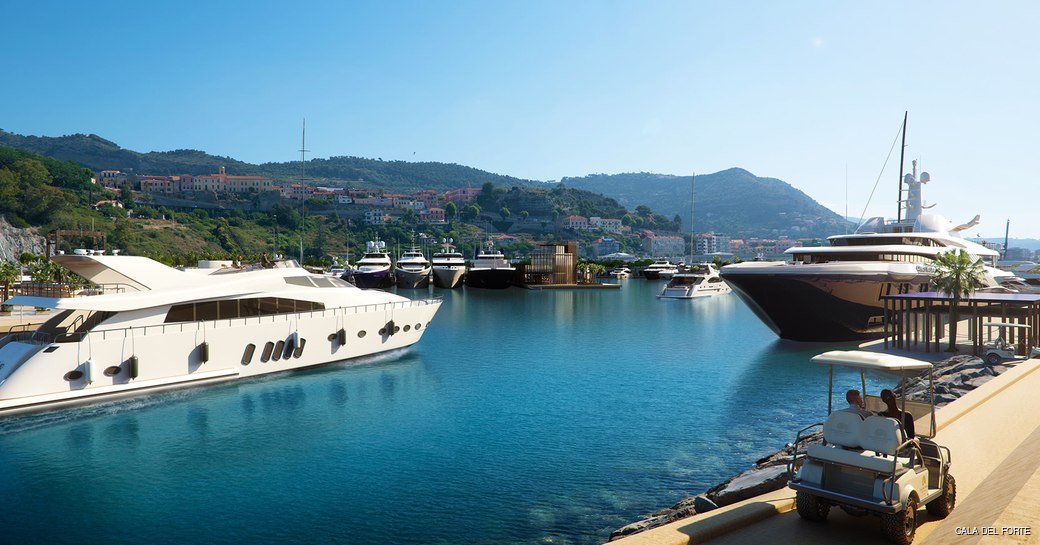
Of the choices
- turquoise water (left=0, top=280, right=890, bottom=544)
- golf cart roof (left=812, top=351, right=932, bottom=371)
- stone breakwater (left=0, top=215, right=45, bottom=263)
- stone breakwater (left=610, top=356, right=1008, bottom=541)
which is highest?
stone breakwater (left=0, top=215, right=45, bottom=263)

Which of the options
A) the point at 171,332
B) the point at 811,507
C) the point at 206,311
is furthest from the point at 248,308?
the point at 811,507

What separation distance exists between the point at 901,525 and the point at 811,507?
1103 mm

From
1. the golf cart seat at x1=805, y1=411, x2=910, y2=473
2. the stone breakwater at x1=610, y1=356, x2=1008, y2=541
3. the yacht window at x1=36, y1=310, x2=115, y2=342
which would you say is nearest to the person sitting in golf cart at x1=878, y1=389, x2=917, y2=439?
the golf cart seat at x1=805, y1=411, x2=910, y2=473

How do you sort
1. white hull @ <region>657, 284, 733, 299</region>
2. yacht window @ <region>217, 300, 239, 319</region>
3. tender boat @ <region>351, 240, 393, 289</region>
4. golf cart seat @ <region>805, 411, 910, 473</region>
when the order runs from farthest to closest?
tender boat @ <region>351, 240, 393, 289</region> < white hull @ <region>657, 284, 733, 299</region> < yacht window @ <region>217, 300, 239, 319</region> < golf cart seat @ <region>805, 411, 910, 473</region>

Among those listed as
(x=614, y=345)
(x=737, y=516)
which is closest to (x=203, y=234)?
(x=614, y=345)

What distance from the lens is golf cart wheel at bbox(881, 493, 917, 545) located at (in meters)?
8.21

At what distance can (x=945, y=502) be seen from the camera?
30.6 ft

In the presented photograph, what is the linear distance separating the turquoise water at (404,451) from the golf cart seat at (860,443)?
5881mm

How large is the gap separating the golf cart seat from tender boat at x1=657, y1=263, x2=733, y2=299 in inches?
3135

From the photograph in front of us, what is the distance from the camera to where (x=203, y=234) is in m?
163

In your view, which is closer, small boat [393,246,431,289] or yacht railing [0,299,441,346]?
yacht railing [0,299,441,346]

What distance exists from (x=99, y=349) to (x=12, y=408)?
10.4 ft

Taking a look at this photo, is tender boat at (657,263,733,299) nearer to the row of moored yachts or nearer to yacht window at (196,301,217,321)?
the row of moored yachts

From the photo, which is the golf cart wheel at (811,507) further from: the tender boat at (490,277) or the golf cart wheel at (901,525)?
the tender boat at (490,277)
